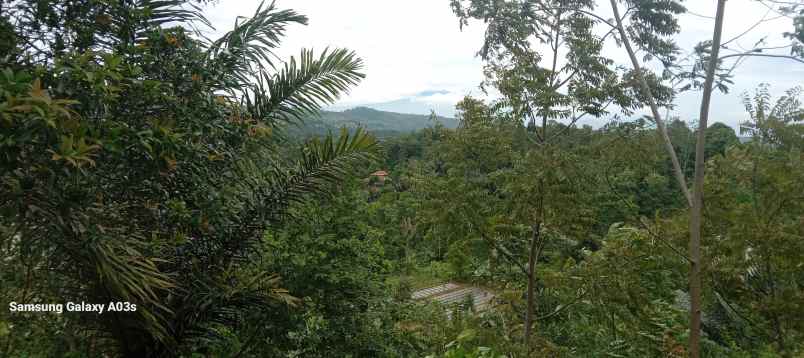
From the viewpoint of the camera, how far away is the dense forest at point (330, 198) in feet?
7.11

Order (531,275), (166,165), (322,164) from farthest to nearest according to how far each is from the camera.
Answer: (531,275)
(322,164)
(166,165)

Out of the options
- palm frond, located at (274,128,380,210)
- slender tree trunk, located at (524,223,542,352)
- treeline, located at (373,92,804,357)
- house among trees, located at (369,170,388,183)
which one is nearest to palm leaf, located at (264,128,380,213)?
palm frond, located at (274,128,380,210)

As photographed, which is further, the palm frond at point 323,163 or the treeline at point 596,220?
the treeline at point 596,220

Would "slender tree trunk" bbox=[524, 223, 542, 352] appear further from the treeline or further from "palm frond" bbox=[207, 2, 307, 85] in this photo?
"palm frond" bbox=[207, 2, 307, 85]

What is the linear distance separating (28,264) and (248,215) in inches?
46.8

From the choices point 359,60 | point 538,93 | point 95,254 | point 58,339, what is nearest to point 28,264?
point 95,254

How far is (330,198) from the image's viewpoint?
12.5 feet

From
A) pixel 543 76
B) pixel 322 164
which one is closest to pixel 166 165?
pixel 322 164

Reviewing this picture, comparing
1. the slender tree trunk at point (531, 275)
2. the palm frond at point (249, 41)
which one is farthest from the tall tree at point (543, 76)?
the palm frond at point (249, 41)

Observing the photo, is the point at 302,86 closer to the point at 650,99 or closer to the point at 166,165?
the point at 166,165

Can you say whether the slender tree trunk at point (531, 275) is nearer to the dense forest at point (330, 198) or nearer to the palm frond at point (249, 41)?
the dense forest at point (330, 198)

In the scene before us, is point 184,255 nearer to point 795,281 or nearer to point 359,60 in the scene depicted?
point 359,60

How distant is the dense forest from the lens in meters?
2.17

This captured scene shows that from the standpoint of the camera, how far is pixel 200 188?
9.45 ft
